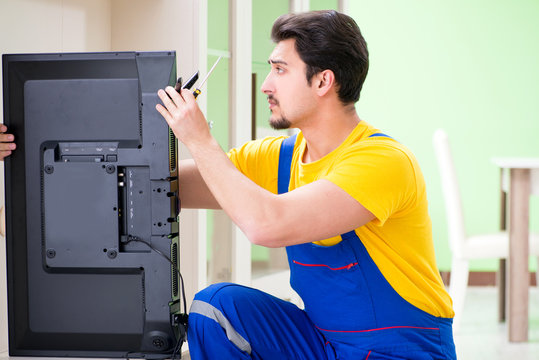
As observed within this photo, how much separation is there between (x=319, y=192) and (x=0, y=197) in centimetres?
102

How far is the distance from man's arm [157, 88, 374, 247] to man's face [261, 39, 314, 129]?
242 millimetres

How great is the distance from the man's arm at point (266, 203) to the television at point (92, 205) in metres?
0.06

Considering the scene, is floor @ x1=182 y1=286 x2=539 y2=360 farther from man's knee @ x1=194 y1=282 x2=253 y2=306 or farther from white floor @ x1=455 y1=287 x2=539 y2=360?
man's knee @ x1=194 y1=282 x2=253 y2=306

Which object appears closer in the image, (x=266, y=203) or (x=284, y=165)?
(x=266, y=203)

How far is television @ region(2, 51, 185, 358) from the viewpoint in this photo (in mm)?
1322

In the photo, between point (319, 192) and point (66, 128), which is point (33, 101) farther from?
point (319, 192)

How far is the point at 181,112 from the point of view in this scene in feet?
4.28

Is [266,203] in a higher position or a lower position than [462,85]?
lower

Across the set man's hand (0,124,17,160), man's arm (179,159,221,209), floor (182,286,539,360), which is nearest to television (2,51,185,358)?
man's hand (0,124,17,160)

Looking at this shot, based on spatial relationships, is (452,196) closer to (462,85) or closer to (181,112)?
(462,85)

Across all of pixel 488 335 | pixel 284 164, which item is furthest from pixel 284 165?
pixel 488 335

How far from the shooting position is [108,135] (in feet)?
4.37

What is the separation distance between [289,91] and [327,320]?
505mm

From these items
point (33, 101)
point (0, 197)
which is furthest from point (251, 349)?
point (0, 197)
